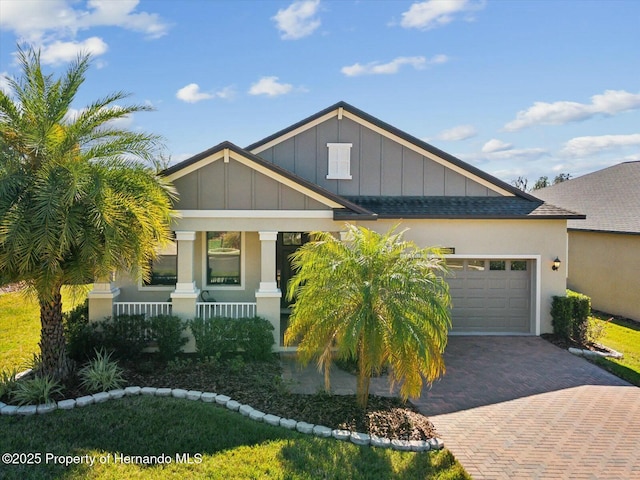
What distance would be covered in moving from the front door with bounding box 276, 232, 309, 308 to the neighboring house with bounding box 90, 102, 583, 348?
49mm

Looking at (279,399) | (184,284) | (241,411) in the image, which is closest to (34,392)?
(241,411)

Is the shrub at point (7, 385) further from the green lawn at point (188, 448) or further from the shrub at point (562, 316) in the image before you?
the shrub at point (562, 316)

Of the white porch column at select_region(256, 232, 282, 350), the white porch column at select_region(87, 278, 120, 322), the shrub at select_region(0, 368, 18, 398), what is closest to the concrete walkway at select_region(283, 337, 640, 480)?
the white porch column at select_region(256, 232, 282, 350)

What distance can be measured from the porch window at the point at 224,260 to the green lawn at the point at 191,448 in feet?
19.5

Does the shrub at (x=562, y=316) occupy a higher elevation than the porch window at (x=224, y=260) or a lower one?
lower

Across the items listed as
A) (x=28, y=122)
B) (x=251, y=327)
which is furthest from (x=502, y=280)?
(x=28, y=122)

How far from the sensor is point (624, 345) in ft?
41.0

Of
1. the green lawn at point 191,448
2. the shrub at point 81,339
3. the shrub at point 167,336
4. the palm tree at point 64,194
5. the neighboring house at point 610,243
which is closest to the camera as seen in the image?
the green lawn at point 191,448

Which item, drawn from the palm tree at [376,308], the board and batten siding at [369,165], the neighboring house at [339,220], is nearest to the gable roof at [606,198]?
the neighboring house at [339,220]

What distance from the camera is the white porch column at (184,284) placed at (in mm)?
10180

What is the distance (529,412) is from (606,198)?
16.8 meters

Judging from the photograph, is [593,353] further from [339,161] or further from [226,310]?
[226,310]

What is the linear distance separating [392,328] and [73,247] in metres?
5.75

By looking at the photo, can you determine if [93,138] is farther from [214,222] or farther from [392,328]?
[392,328]
